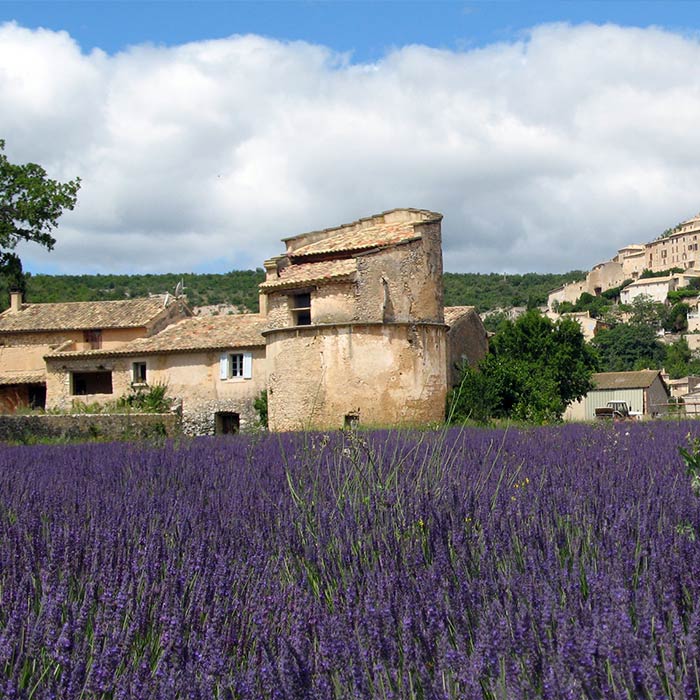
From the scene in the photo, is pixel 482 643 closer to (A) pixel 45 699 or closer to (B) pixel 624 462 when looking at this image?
(A) pixel 45 699

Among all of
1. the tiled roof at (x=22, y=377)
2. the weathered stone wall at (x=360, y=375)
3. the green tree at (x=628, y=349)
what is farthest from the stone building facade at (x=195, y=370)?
the green tree at (x=628, y=349)

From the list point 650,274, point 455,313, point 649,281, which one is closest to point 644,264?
point 650,274

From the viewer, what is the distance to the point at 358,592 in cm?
298

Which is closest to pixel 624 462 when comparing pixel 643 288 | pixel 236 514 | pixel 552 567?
pixel 236 514

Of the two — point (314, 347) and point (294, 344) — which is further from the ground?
point (294, 344)

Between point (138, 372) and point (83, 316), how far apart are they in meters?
4.93

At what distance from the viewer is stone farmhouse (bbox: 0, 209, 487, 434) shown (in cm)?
2064

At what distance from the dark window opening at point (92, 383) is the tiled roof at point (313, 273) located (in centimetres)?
899

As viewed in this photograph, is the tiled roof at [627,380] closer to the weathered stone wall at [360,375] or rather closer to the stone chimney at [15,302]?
the weathered stone wall at [360,375]

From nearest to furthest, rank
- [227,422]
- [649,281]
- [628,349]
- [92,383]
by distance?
[227,422]
[92,383]
[628,349]
[649,281]

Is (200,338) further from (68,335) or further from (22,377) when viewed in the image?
(22,377)

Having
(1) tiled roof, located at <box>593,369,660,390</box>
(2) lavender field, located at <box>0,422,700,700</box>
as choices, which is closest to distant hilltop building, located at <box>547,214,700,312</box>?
(1) tiled roof, located at <box>593,369,660,390</box>

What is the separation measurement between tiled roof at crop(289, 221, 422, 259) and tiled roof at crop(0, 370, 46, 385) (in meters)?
10.3

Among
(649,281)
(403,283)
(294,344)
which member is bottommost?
(294,344)
